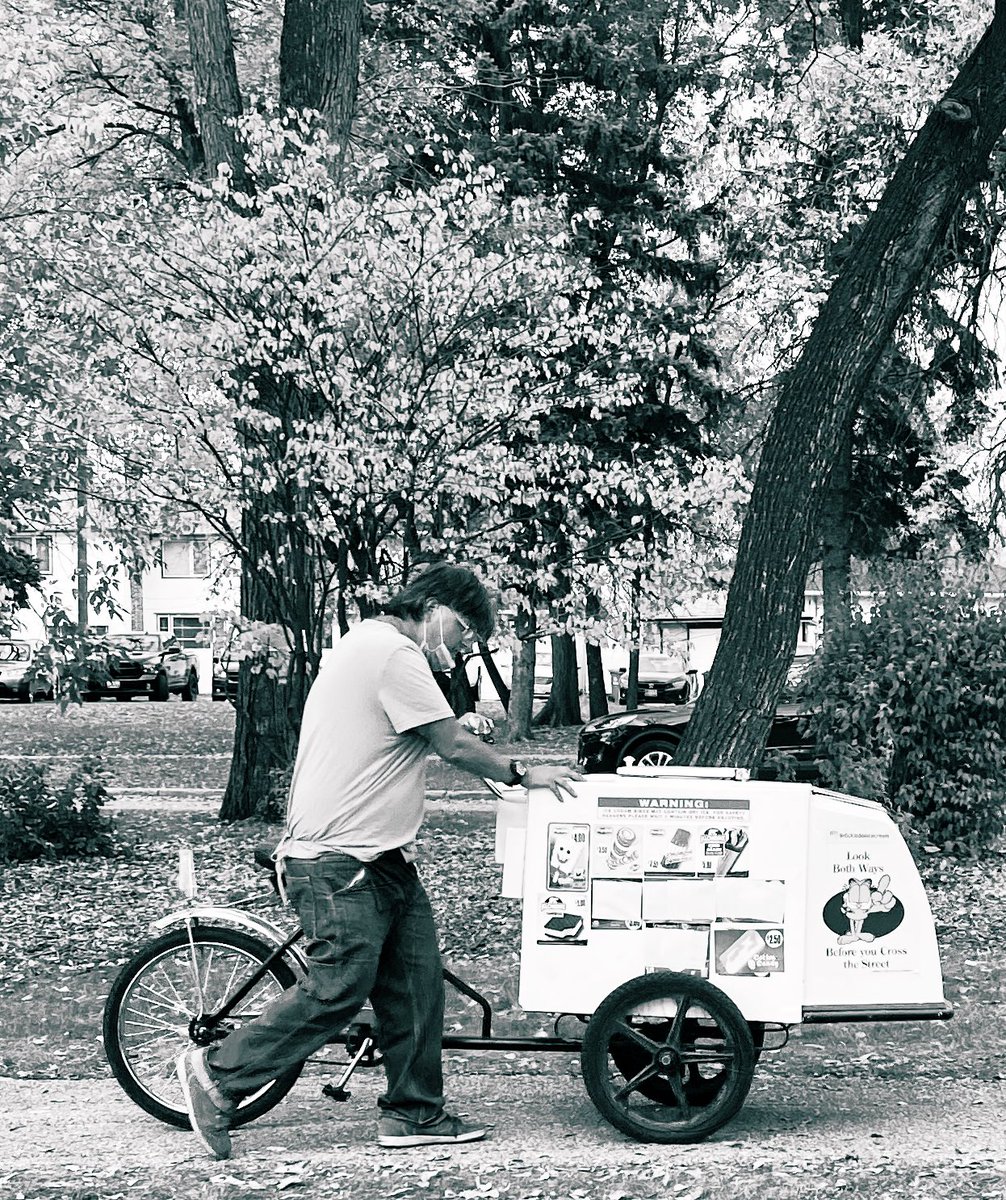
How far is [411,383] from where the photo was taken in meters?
9.32

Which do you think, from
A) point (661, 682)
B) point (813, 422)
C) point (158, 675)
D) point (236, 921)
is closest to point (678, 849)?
point (236, 921)

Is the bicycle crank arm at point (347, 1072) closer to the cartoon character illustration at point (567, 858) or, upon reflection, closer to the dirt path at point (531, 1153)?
the dirt path at point (531, 1153)

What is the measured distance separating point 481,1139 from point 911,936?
4.82 feet

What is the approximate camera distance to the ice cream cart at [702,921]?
487cm

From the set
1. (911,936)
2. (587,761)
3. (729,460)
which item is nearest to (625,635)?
(587,761)

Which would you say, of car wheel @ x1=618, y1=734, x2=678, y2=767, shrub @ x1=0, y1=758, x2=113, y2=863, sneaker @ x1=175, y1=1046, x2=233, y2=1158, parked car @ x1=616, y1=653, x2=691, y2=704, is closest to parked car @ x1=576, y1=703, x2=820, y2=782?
car wheel @ x1=618, y1=734, x2=678, y2=767

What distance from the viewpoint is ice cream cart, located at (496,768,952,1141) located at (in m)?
4.87

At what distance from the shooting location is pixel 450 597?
4883 millimetres

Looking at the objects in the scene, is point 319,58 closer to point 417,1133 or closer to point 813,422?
point 813,422

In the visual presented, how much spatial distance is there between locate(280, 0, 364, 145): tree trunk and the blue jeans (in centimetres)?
817

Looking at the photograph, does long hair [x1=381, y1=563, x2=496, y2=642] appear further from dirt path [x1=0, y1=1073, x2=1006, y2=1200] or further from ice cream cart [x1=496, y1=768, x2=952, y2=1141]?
dirt path [x1=0, y1=1073, x2=1006, y2=1200]

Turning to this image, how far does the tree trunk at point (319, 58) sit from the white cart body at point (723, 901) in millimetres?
8096

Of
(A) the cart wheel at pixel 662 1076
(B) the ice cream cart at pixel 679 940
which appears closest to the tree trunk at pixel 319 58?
(B) the ice cream cart at pixel 679 940

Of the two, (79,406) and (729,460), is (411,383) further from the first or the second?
(729,460)
